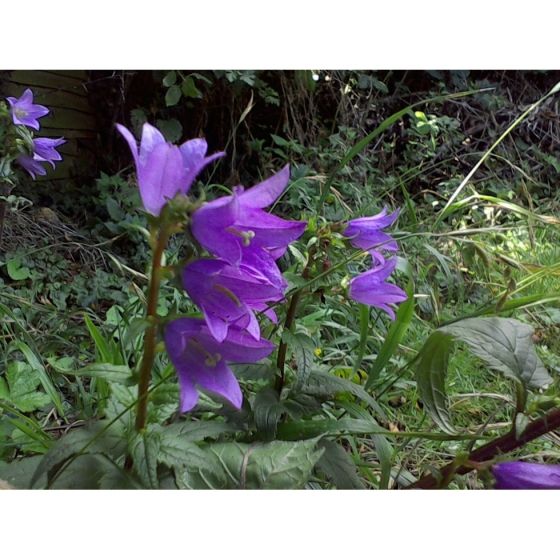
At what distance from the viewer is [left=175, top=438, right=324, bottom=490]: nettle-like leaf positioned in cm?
41

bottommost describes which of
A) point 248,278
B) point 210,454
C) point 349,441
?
point 349,441

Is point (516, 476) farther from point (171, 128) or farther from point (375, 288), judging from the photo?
point (171, 128)

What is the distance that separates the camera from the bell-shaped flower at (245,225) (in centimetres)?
32

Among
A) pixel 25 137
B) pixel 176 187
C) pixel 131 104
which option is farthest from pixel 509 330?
pixel 131 104

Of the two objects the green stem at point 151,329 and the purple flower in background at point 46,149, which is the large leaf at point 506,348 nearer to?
the green stem at point 151,329

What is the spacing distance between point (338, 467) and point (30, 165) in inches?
24.0

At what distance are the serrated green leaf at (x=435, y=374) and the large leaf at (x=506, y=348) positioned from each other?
0.06ft

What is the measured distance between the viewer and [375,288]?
20.5 inches

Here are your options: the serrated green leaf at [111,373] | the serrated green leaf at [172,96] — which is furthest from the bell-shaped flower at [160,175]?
the serrated green leaf at [172,96]

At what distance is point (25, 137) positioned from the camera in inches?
27.3

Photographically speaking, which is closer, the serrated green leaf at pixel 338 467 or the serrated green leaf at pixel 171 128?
the serrated green leaf at pixel 338 467
